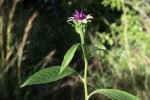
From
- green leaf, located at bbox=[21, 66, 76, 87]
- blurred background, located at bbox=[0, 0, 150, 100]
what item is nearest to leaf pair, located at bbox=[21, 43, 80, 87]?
green leaf, located at bbox=[21, 66, 76, 87]

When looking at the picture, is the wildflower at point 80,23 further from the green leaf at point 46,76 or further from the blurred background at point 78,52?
the blurred background at point 78,52

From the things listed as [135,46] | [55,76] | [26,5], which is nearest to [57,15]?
[26,5]

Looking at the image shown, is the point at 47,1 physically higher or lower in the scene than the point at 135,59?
higher

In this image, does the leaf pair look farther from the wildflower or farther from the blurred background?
the blurred background

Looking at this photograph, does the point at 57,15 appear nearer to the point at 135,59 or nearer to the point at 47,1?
the point at 47,1

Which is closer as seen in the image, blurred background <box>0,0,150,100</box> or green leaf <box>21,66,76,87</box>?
green leaf <box>21,66,76,87</box>

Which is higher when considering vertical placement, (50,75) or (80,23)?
(80,23)

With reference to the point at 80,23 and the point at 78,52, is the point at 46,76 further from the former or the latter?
the point at 78,52

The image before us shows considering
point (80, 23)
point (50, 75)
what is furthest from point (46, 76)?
point (80, 23)
